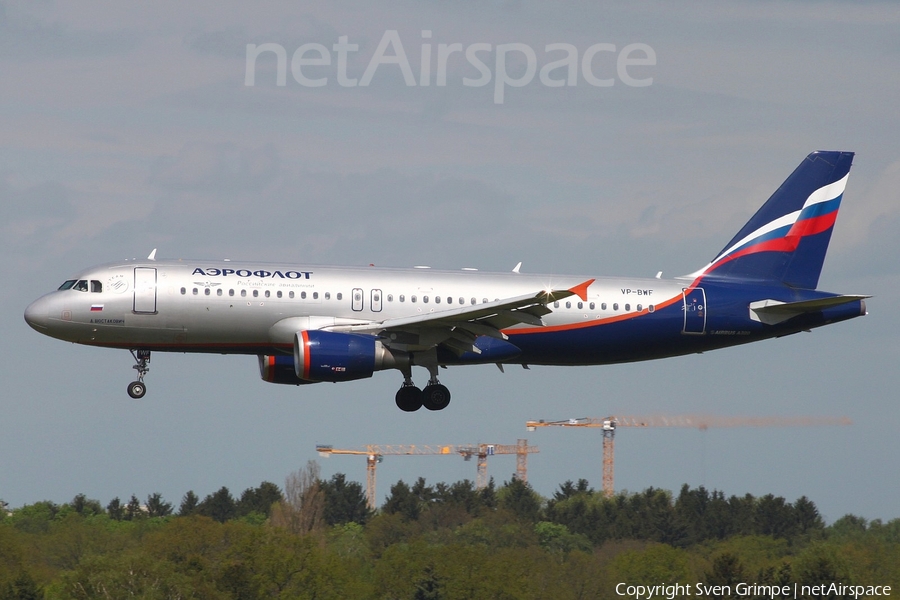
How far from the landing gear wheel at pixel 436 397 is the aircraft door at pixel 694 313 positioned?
27.9 feet

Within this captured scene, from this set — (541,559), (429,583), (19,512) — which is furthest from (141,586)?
(19,512)

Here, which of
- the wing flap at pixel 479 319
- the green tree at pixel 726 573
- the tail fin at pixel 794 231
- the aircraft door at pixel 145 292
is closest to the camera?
the wing flap at pixel 479 319

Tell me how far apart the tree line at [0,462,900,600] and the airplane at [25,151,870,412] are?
45.9 m

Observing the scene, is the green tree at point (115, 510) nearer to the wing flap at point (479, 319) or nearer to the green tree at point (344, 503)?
the green tree at point (344, 503)

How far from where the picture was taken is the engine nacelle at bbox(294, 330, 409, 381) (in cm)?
4131

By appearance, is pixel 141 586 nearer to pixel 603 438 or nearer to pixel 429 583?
pixel 429 583

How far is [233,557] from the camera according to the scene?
96875 millimetres

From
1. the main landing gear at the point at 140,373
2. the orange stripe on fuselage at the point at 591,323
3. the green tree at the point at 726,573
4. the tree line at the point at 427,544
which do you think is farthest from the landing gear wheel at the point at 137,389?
the green tree at the point at 726,573

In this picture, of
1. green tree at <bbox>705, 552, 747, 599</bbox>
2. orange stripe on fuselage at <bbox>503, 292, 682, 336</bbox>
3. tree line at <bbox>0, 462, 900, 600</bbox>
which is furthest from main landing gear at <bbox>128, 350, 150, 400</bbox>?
green tree at <bbox>705, 552, 747, 599</bbox>

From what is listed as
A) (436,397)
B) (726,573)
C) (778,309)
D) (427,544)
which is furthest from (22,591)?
(778,309)

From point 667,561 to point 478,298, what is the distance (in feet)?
243

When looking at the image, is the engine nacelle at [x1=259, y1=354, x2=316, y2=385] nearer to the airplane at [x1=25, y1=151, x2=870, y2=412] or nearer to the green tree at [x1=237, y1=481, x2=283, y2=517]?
the airplane at [x1=25, y1=151, x2=870, y2=412]

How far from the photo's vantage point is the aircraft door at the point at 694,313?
151 feet

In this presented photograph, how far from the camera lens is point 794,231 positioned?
1966 inches
